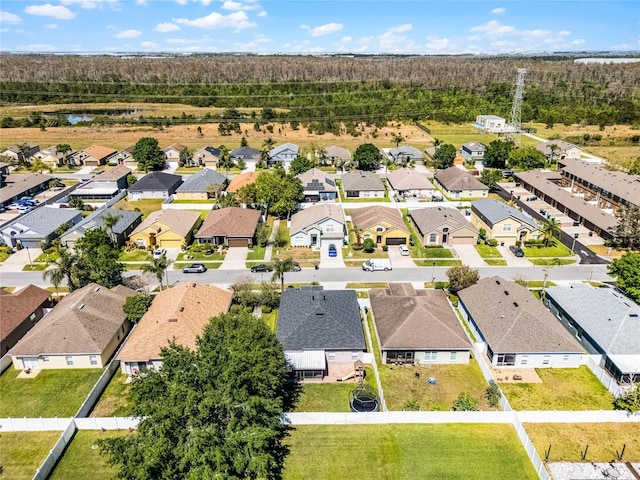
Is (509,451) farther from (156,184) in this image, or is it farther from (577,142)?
(577,142)

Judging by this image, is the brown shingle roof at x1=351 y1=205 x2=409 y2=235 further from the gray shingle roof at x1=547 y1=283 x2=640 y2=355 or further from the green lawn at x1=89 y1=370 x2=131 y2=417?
the green lawn at x1=89 y1=370 x2=131 y2=417

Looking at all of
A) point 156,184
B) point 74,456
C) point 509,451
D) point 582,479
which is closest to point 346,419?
point 509,451

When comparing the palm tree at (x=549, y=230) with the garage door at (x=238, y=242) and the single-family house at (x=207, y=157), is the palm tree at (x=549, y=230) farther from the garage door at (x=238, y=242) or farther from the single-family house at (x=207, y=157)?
the single-family house at (x=207, y=157)

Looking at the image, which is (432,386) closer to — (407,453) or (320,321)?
(407,453)

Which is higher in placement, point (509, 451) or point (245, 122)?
point (245, 122)

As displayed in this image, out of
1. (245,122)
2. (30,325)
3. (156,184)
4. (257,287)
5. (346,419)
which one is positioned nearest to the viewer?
(346,419)

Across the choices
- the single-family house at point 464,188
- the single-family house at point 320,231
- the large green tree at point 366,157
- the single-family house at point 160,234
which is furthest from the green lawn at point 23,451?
the large green tree at point 366,157

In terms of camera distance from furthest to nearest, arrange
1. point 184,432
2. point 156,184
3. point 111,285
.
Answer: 1. point 156,184
2. point 111,285
3. point 184,432

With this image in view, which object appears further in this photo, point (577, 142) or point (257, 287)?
point (577, 142)
